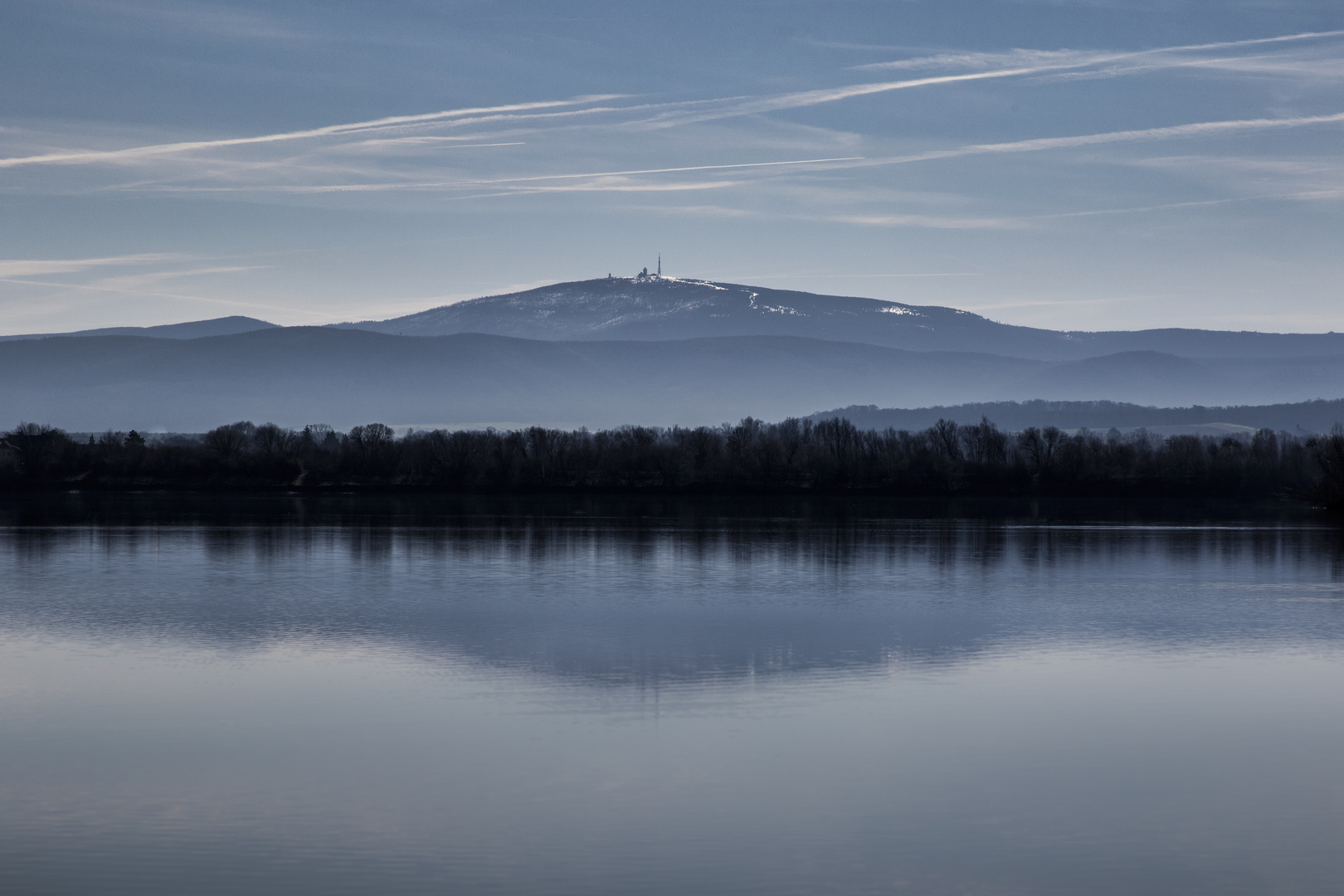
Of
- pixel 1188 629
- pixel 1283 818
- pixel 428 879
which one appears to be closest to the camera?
pixel 428 879

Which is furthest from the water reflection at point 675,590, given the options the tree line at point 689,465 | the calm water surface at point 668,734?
the tree line at point 689,465

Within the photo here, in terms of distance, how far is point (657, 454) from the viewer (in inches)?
3681

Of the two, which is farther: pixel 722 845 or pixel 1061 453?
pixel 1061 453

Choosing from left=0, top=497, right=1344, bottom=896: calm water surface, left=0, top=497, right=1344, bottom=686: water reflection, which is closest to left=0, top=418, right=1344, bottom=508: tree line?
left=0, top=497, right=1344, bottom=686: water reflection

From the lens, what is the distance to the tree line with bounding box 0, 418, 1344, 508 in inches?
3364

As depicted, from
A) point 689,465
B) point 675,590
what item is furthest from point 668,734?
point 689,465

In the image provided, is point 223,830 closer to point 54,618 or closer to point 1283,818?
point 1283,818

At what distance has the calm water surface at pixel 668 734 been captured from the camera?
31.5 ft

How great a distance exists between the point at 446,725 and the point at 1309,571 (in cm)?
2549

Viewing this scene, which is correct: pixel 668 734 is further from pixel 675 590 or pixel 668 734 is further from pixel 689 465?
pixel 689 465

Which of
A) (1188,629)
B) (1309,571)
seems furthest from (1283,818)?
(1309,571)

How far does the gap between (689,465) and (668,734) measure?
78318 millimetres

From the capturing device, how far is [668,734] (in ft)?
44.4

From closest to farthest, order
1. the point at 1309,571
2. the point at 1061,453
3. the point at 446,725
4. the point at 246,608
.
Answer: the point at 446,725 < the point at 246,608 < the point at 1309,571 < the point at 1061,453
